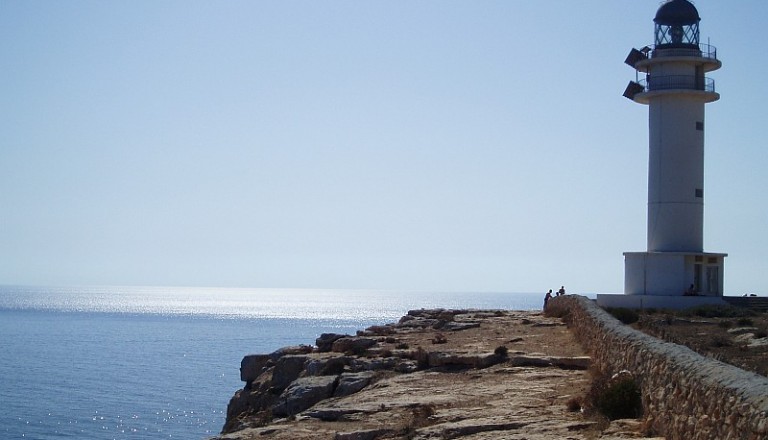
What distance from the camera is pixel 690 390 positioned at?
9.62 m

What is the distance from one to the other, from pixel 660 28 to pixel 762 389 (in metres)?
38.0

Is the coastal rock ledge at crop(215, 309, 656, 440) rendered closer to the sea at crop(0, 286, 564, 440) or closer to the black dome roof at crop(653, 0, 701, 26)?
the sea at crop(0, 286, 564, 440)

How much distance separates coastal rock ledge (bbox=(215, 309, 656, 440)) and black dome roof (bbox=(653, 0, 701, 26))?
19166mm

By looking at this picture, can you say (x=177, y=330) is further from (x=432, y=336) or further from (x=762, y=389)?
(x=762, y=389)

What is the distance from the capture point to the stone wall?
26.0 ft

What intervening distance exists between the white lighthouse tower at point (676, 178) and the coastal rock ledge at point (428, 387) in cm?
1217

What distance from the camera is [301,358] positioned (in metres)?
24.8

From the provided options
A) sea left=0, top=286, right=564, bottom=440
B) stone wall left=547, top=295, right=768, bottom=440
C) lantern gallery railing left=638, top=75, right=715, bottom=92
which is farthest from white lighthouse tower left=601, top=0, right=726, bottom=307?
stone wall left=547, top=295, right=768, bottom=440

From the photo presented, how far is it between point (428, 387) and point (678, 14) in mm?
30589

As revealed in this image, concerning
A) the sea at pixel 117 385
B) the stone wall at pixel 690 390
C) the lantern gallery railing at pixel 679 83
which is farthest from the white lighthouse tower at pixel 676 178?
the stone wall at pixel 690 390

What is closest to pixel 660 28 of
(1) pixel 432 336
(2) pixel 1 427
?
(1) pixel 432 336

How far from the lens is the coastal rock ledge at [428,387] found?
545 inches

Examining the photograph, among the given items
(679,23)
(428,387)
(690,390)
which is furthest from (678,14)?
(690,390)

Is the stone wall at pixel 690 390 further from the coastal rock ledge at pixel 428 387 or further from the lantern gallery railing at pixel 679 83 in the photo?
the lantern gallery railing at pixel 679 83
